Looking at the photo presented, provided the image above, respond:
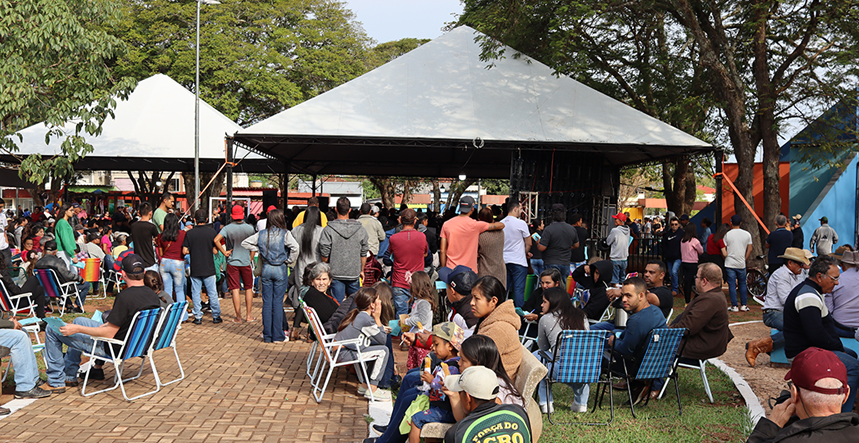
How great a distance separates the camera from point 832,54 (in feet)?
43.4

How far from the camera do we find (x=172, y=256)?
8.75 m

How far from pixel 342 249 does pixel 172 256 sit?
Result: 8.67ft

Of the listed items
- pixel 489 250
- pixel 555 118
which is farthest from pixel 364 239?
pixel 555 118

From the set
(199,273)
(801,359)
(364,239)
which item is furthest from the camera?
(199,273)

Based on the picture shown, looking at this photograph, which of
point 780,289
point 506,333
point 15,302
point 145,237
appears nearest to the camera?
point 506,333

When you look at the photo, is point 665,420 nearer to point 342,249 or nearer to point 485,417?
point 485,417

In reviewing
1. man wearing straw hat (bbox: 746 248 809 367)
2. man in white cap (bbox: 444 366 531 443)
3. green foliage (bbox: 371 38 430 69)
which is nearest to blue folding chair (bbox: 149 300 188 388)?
man in white cap (bbox: 444 366 531 443)

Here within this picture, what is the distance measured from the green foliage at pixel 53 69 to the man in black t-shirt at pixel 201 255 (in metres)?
3.38

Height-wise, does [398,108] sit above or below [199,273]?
above

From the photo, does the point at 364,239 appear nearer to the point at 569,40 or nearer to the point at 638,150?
the point at 638,150

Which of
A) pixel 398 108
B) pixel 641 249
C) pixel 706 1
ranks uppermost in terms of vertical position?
pixel 706 1

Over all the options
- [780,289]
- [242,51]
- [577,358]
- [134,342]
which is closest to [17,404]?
[134,342]

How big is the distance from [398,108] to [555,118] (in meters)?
3.27

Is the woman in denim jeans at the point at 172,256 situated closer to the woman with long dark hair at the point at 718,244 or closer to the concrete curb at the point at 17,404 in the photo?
the concrete curb at the point at 17,404
